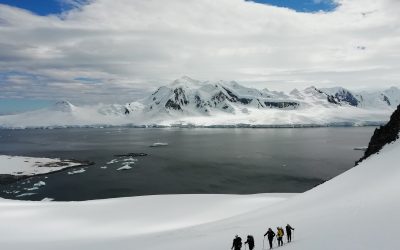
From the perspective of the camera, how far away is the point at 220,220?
4112 centimetres

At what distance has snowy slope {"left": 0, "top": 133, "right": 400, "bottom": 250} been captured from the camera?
22.0 m

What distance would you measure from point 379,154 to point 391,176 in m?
13.3

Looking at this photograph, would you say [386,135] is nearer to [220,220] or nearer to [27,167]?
[220,220]

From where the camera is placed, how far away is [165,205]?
55.8m

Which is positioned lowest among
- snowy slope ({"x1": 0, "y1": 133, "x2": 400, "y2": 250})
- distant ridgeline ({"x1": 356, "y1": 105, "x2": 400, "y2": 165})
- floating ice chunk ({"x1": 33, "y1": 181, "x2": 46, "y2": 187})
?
floating ice chunk ({"x1": 33, "y1": 181, "x2": 46, "y2": 187})

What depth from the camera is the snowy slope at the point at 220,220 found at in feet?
72.2

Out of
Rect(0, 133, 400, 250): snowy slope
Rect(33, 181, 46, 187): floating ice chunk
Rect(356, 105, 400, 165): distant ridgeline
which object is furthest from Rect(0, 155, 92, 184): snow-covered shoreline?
Rect(356, 105, 400, 165): distant ridgeline

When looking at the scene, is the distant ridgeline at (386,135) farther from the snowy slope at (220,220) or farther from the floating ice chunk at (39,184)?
the floating ice chunk at (39,184)

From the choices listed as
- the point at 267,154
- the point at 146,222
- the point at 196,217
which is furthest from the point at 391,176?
the point at 267,154

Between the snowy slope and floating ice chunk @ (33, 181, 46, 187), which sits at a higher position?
the snowy slope

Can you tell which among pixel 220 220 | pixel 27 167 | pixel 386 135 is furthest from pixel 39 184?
pixel 386 135

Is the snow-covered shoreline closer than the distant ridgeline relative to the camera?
No

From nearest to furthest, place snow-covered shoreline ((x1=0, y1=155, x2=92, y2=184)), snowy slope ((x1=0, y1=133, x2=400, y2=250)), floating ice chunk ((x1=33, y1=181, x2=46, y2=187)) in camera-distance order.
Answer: snowy slope ((x1=0, y1=133, x2=400, y2=250)), floating ice chunk ((x1=33, y1=181, x2=46, y2=187)), snow-covered shoreline ((x1=0, y1=155, x2=92, y2=184))

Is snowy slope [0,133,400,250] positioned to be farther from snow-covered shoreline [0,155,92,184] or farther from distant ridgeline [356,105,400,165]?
snow-covered shoreline [0,155,92,184]
